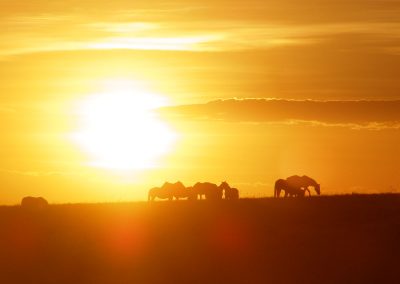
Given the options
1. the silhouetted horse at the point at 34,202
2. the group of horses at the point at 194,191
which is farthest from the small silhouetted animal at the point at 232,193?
the silhouetted horse at the point at 34,202

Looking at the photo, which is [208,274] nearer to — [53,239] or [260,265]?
[260,265]

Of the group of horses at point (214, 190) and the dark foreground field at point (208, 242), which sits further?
the group of horses at point (214, 190)

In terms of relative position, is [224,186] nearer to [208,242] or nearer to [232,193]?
[232,193]

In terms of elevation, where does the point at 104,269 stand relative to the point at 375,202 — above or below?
below

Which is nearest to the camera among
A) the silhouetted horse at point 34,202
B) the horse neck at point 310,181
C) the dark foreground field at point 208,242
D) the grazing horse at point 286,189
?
the dark foreground field at point 208,242

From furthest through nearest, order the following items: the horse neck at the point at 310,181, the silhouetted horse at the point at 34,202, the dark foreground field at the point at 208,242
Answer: the horse neck at the point at 310,181 < the silhouetted horse at the point at 34,202 < the dark foreground field at the point at 208,242

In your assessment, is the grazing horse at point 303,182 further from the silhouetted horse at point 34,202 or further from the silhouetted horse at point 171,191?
the silhouetted horse at point 34,202

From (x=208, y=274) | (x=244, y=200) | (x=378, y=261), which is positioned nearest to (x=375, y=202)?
(x=244, y=200)

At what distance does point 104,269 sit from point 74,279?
5.60ft

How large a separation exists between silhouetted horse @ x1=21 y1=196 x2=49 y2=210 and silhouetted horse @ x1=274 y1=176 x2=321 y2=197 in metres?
12.4

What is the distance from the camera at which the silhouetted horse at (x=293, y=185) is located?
5988 cm

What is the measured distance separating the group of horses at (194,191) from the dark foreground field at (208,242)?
366 cm

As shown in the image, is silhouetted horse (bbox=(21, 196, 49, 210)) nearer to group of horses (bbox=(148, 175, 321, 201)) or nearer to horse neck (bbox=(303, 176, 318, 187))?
group of horses (bbox=(148, 175, 321, 201))

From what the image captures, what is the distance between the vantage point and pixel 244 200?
56188 mm
